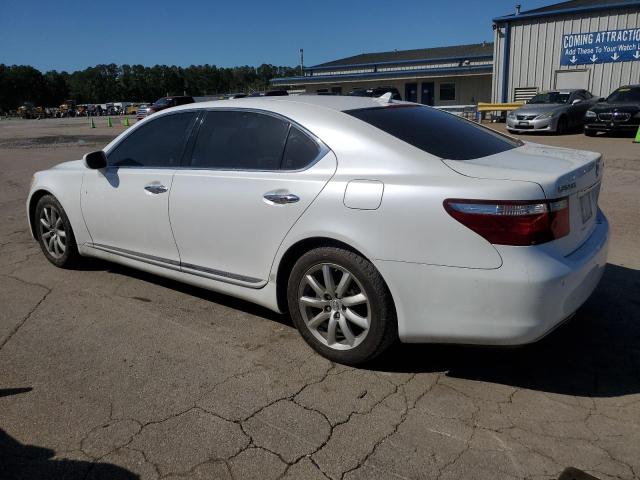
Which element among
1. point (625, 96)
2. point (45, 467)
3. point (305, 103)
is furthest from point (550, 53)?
point (45, 467)

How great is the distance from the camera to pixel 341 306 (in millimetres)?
3287

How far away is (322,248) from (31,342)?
216cm

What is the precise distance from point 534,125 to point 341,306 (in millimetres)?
18441

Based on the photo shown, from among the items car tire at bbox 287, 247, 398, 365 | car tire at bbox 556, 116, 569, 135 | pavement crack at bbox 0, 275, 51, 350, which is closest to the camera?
car tire at bbox 287, 247, 398, 365

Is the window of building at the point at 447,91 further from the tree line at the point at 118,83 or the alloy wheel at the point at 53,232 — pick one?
the tree line at the point at 118,83

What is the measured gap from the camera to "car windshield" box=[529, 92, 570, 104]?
2078 centimetres

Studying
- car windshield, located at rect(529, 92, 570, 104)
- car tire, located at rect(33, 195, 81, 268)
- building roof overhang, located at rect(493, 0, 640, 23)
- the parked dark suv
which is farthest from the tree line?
car tire, located at rect(33, 195, 81, 268)

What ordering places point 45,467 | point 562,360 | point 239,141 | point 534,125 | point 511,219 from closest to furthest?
point 45,467 → point 511,219 → point 562,360 → point 239,141 → point 534,125

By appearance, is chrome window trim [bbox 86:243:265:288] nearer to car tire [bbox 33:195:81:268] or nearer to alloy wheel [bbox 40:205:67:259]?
car tire [bbox 33:195:81:268]

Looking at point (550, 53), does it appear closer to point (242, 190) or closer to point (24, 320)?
point (242, 190)

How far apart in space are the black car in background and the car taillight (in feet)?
56.2

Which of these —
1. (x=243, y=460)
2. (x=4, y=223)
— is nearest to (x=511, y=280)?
(x=243, y=460)

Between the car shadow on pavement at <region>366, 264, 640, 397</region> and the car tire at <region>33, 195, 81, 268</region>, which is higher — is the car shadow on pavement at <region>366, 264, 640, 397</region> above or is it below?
below

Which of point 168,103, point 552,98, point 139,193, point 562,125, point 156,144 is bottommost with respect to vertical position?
point 562,125
